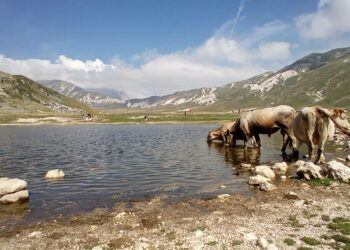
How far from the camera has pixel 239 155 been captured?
4000 cm

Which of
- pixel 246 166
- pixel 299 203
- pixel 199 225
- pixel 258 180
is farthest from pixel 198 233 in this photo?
pixel 246 166

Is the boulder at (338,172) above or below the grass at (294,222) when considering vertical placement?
above

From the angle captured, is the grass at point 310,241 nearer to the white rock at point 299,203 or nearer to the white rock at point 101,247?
the white rock at point 299,203

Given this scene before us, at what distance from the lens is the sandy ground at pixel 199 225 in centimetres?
1384

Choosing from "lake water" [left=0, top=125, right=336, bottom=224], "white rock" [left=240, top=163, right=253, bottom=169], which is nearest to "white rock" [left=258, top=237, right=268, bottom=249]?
"lake water" [left=0, top=125, right=336, bottom=224]

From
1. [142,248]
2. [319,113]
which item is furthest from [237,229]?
[319,113]

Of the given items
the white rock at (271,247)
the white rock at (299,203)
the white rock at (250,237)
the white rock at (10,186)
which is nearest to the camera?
the white rock at (271,247)

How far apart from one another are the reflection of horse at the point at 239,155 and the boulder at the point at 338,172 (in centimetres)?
1007

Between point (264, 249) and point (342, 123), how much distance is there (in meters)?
17.7

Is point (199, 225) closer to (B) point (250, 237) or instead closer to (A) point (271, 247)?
(B) point (250, 237)

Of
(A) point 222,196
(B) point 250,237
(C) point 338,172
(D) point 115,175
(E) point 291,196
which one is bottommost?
(D) point 115,175

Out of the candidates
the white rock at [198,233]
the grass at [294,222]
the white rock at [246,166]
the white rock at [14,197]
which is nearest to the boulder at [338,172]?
the white rock at [246,166]

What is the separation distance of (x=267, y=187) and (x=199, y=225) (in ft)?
25.8

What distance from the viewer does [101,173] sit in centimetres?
3022
